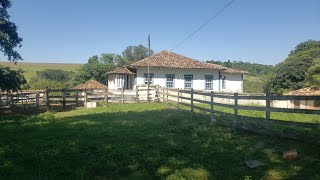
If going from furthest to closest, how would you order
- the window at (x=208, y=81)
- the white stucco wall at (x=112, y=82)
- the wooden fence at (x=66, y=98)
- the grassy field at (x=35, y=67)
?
the grassy field at (x=35, y=67), the white stucco wall at (x=112, y=82), the window at (x=208, y=81), the wooden fence at (x=66, y=98)

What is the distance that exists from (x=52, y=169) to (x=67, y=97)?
18.0m

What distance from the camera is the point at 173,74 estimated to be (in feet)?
115

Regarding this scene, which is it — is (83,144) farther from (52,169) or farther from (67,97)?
(67,97)

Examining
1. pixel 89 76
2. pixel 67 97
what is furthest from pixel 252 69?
pixel 67 97

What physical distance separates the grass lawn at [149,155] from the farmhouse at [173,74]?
22578 millimetres

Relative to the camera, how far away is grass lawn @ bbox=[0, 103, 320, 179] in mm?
6531

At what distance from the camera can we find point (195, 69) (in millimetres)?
35781

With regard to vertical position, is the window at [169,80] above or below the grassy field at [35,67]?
below

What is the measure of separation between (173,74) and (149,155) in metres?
27.5

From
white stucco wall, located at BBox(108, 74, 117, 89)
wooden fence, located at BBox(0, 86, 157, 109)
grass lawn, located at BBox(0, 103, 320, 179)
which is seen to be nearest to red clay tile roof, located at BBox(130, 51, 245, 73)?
white stucco wall, located at BBox(108, 74, 117, 89)

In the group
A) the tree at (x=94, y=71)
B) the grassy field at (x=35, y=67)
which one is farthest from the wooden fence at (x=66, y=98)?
the grassy field at (x=35, y=67)

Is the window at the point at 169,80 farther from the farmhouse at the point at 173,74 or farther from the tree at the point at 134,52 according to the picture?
the tree at the point at 134,52

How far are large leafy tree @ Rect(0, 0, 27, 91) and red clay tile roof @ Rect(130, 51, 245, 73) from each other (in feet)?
43.7

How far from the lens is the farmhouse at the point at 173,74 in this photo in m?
34.1
